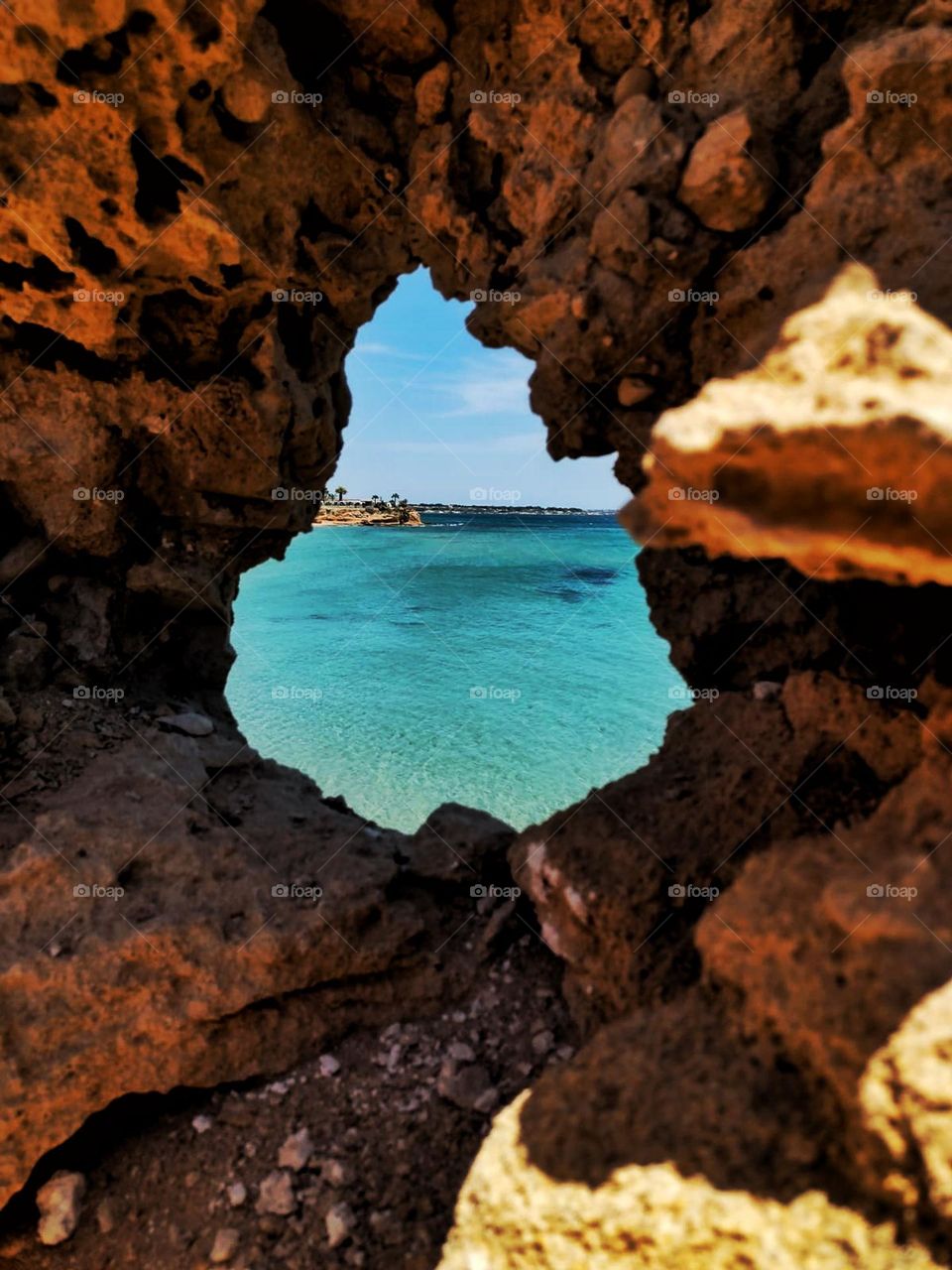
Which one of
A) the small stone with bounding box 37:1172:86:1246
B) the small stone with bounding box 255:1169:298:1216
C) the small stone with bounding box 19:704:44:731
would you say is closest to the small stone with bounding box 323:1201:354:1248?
the small stone with bounding box 255:1169:298:1216

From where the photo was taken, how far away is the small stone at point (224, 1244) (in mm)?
3012

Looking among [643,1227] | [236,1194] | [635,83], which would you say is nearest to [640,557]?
[635,83]

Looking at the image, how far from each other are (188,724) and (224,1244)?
308cm

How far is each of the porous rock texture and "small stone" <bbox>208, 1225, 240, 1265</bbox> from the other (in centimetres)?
71

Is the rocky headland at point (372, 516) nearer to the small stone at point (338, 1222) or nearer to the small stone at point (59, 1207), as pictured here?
the small stone at point (59, 1207)

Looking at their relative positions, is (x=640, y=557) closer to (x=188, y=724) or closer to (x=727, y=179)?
(x=727, y=179)

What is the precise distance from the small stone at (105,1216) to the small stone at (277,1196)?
2.51 ft

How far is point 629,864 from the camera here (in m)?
3.36

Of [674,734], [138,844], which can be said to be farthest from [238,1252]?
[674,734]

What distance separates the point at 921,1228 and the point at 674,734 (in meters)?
2.56

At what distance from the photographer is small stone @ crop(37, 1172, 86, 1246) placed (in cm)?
327

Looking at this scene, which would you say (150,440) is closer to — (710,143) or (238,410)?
(238,410)

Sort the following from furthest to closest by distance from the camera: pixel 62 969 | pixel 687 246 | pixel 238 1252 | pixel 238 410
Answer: pixel 238 410, pixel 62 969, pixel 687 246, pixel 238 1252

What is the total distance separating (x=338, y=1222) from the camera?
3.00 metres
